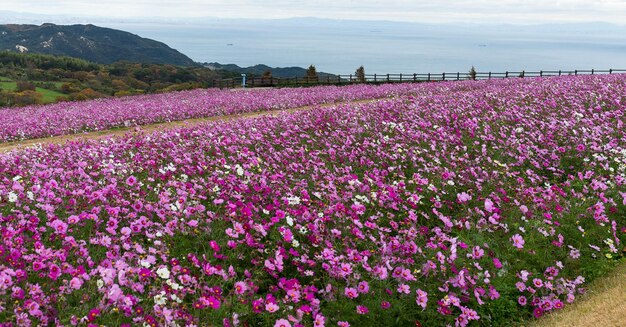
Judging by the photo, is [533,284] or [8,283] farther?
[533,284]

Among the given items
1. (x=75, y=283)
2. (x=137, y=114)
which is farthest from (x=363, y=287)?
(x=137, y=114)

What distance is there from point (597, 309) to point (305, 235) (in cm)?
324

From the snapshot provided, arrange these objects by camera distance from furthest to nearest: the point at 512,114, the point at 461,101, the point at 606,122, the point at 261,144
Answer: the point at 461,101, the point at 512,114, the point at 606,122, the point at 261,144

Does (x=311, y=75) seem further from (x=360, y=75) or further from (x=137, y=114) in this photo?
(x=137, y=114)

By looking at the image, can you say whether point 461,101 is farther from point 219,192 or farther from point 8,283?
point 8,283

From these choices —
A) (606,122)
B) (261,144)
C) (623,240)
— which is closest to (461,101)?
(606,122)

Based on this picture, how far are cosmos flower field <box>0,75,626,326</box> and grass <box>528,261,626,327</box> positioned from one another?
0.52 feet

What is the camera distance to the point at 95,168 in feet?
27.1

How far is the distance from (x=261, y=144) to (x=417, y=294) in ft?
20.2

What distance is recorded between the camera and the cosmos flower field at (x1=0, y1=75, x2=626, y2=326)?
14.4 ft

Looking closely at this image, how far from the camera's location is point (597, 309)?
17.4ft

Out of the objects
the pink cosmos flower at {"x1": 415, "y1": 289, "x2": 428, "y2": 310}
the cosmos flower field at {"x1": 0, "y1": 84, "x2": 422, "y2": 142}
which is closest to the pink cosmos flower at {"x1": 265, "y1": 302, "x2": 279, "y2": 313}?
the pink cosmos flower at {"x1": 415, "y1": 289, "x2": 428, "y2": 310}

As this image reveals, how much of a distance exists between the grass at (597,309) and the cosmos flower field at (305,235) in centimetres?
16

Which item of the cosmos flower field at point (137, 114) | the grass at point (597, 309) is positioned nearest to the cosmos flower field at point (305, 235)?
the grass at point (597, 309)
